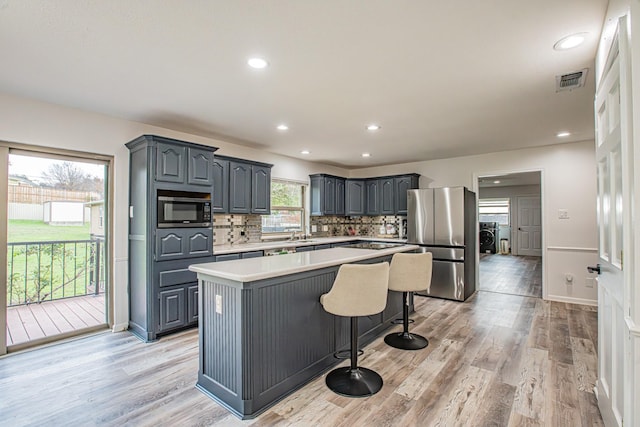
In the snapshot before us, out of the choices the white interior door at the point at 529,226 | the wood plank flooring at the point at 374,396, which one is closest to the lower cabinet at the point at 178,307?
the wood plank flooring at the point at 374,396

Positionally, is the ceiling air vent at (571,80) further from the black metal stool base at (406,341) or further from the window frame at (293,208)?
the window frame at (293,208)

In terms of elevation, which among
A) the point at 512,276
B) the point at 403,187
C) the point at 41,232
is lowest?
the point at 512,276

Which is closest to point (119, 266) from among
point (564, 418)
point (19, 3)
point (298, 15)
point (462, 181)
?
point (19, 3)

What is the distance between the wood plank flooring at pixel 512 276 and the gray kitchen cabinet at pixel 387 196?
7.41 feet

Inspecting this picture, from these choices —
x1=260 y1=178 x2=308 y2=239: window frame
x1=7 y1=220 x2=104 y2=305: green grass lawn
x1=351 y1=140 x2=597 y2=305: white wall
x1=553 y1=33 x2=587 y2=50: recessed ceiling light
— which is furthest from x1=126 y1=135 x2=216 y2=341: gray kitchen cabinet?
x1=351 y1=140 x2=597 y2=305: white wall

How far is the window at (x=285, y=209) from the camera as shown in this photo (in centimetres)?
566

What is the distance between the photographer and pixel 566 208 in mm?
4875

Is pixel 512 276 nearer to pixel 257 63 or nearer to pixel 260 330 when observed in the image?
pixel 260 330

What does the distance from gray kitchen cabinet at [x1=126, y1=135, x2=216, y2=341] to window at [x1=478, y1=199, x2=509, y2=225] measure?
10.8 meters

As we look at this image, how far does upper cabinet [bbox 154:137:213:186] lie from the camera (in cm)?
340

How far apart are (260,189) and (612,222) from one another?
4160 millimetres

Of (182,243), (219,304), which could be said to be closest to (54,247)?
(182,243)

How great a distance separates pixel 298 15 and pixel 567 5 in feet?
5.01

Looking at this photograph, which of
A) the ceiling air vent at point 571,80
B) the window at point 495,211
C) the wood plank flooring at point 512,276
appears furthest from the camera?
the window at point 495,211
